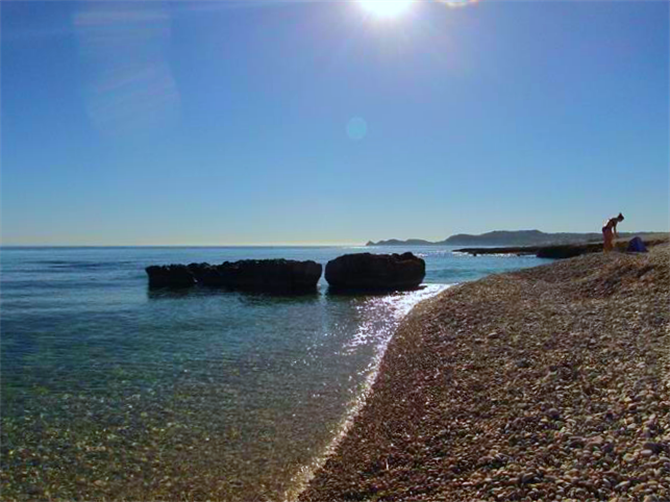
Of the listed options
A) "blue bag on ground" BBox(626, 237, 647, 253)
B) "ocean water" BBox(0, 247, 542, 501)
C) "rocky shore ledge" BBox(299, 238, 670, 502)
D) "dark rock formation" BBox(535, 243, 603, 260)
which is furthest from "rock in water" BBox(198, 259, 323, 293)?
"dark rock formation" BBox(535, 243, 603, 260)

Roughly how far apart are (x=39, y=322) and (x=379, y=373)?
65.6ft

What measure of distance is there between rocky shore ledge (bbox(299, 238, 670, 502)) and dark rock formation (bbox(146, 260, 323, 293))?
30.2 meters

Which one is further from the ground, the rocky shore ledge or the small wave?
the rocky shore ledge

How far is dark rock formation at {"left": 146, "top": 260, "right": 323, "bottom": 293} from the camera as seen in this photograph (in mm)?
46125

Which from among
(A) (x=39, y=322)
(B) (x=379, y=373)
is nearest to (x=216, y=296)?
(A) (x=39, y=322)

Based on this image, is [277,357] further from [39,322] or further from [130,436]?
[39,322]

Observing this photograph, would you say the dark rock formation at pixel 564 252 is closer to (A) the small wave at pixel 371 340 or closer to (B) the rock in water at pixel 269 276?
(A) the small wave at pixel 371 340

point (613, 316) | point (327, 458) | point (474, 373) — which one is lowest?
point (327, 458)

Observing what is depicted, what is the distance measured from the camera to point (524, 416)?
26.3 ft

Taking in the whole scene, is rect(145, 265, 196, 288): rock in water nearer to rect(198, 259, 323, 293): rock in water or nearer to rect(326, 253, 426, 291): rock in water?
rect(198, 259, 323, 293): rock in water

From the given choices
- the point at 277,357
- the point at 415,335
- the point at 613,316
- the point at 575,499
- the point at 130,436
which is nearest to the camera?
the point at 575,499

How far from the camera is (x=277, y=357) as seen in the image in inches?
672

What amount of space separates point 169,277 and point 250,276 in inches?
336

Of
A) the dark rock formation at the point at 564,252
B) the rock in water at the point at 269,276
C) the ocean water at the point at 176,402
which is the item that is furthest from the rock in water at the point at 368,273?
the dark rock formation at the point at 564,252
